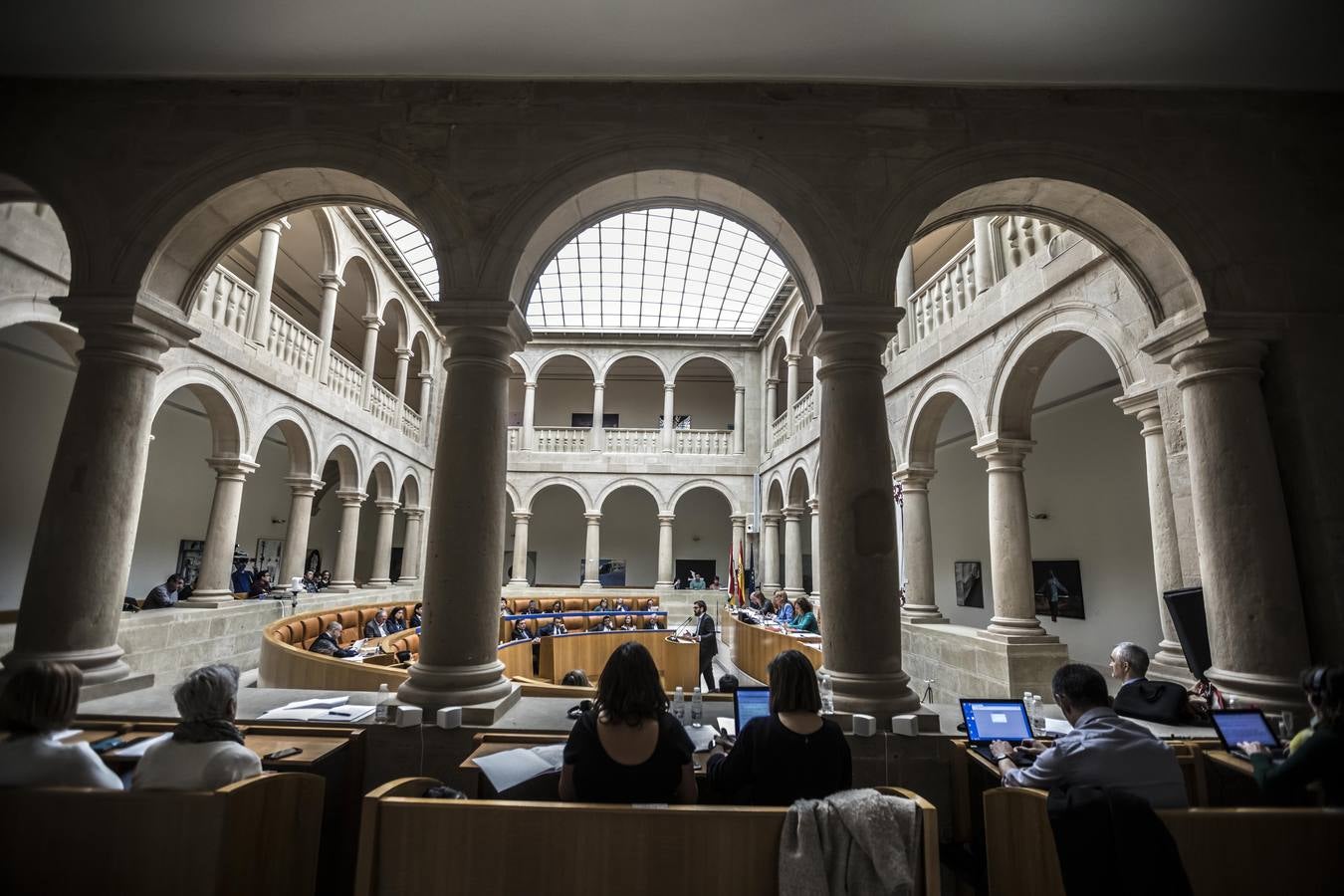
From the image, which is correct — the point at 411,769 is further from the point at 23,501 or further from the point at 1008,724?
the point at 23,501

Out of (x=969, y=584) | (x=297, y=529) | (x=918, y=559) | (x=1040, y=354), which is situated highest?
(x=1040, y=354)

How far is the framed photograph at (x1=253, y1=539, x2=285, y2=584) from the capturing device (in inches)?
569

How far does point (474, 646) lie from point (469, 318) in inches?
79.4

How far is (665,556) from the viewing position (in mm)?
17000

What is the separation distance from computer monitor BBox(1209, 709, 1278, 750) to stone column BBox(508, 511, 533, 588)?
1515cm

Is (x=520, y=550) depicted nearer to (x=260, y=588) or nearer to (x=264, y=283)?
(x=260, y=588)

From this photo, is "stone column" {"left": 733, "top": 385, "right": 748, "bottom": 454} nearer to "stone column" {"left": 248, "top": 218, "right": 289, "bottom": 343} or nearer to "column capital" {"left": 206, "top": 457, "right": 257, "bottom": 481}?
"stone column" {"left": 248, "top": 218, "right": 289, "bottom": 343}

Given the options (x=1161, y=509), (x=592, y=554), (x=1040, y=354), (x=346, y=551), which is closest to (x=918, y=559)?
(x=1040, y=354)

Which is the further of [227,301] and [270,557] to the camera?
[270,557]

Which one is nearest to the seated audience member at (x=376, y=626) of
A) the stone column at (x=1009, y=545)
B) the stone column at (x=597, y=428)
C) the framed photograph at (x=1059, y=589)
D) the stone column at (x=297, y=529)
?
the stone column at (x=297, y=529)

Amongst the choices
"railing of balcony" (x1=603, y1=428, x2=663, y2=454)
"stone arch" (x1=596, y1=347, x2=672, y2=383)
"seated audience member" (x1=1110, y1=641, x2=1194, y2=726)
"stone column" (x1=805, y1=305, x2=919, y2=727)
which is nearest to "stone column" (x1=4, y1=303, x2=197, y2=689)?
"stone column" (x1=805, y1=305, x2=919, y2=727)

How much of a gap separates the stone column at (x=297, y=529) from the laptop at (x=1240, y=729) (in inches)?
478

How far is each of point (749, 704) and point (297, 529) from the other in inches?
427

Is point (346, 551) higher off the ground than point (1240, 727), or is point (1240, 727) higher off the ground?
point (346, 551)
